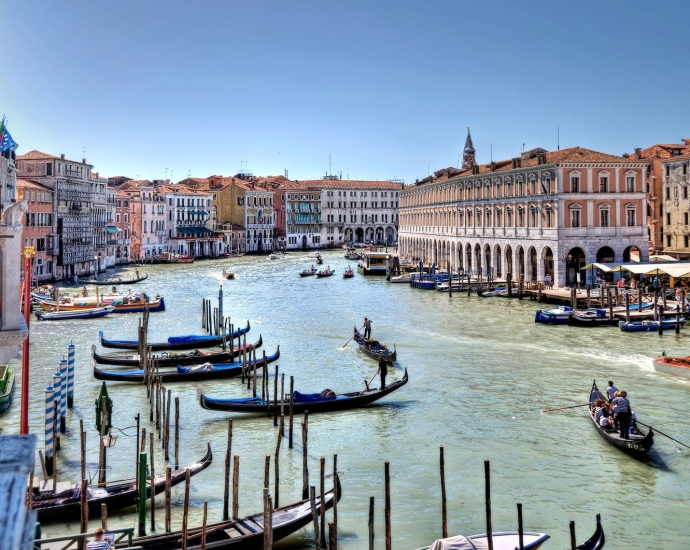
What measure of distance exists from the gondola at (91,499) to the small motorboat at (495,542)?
3.00 metres

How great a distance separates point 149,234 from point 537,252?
116 ft

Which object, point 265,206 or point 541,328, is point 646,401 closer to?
point 541,328

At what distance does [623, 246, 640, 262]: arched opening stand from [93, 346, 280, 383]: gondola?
64.6 ft

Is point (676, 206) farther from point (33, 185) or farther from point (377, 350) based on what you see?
point (33, 185)

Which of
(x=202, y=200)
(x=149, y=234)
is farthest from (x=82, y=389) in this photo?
(x=202, y=200)

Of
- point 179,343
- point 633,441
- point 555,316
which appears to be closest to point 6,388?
point 179,343

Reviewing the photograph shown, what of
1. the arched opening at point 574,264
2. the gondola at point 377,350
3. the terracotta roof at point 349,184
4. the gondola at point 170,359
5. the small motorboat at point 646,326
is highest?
the terracotta roof at point 349,184

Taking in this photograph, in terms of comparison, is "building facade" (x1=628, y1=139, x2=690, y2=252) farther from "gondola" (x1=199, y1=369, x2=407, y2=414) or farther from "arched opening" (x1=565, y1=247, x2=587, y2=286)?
"gondola" (x1=199, y1=369, x2=407, y2=414)

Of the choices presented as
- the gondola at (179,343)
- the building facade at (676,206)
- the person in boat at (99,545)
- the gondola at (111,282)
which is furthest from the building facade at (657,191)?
the person in boat at (99,545)

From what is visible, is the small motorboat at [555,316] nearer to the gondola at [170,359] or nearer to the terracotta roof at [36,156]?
the gondola at [170,359]

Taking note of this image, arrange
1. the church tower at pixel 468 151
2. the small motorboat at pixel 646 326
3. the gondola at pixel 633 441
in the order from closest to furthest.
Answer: the gondola at pixel 633 441
the small motorboat at pixel 646 326
the church tower at pixel 468 151

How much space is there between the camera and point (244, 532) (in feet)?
23.2

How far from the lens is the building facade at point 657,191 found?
36.6 m

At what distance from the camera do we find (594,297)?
2566 centimetres
